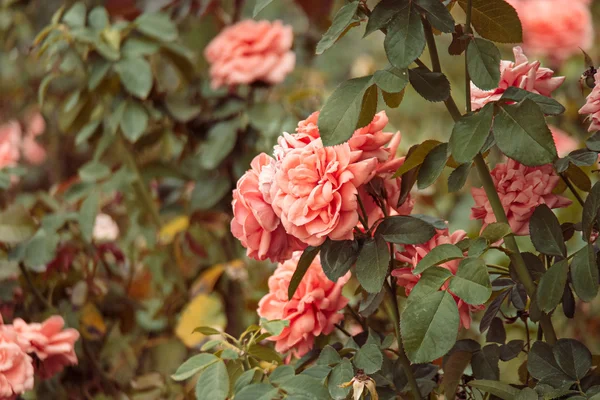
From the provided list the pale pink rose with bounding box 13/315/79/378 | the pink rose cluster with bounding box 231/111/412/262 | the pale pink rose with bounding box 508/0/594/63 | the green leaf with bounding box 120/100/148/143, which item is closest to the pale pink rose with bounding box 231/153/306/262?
the pink rose cluster with bounding box 231/111/412/262

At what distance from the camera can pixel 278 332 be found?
66 cm

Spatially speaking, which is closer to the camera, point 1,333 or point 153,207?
point 1,333

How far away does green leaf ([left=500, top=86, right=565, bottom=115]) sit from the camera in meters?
0.58

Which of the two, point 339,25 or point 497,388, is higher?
point 339,25

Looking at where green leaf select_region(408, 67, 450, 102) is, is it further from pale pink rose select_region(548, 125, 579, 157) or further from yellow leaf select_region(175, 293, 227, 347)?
pale pink rose select_region(548, 125, 579, 157)

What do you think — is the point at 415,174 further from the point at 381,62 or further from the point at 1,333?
the point at 381,62

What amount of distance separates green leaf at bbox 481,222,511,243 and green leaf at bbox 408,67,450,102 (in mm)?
110

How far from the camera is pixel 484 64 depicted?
0.58 meters

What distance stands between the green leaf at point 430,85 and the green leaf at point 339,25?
7 centimetres

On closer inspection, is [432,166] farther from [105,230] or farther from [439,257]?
[105,230]

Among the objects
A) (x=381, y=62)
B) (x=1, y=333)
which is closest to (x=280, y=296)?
(x=1, y=333)

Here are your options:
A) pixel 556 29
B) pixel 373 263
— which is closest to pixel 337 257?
pixel 373 263

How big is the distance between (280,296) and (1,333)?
1.00 ft

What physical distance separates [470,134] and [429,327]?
152 mm
